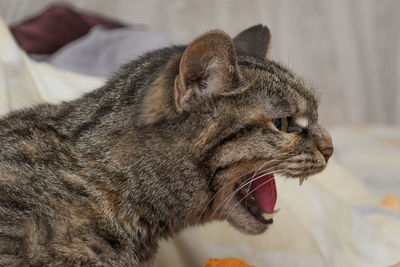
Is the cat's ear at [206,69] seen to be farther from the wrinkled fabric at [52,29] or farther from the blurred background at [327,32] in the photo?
the blurred background at [327,32]

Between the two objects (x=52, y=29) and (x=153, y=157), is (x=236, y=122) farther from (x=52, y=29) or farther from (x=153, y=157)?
(x=52, y=29)

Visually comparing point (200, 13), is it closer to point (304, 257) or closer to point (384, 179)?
point (384, 179)

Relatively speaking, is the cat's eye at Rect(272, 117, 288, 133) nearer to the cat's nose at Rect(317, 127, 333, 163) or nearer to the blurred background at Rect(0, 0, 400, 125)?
the cat's nose at Rect(317, 127, 333, 163)

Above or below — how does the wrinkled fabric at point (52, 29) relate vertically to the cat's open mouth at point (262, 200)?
above

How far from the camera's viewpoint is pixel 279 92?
1170 millimetres

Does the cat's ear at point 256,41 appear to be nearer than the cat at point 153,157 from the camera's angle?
No

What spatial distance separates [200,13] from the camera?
371cm

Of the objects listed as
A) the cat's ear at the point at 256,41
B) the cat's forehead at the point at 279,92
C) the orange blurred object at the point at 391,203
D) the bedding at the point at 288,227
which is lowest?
the orange blurred object at the point at 391,203

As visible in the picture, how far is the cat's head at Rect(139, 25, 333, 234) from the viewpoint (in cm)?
108

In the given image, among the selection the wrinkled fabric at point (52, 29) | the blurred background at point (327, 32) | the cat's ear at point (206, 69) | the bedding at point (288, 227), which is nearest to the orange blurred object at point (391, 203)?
the bedding at point (288, 227)

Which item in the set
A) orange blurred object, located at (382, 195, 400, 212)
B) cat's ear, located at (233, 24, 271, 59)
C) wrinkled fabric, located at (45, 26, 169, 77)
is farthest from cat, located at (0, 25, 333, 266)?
wrinkled fabric, located at (45, 26, 169, 77)

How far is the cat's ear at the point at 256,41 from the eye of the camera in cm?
138

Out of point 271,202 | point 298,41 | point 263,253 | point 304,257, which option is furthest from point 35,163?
point 298,41

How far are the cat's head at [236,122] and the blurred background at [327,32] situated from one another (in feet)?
8.29
